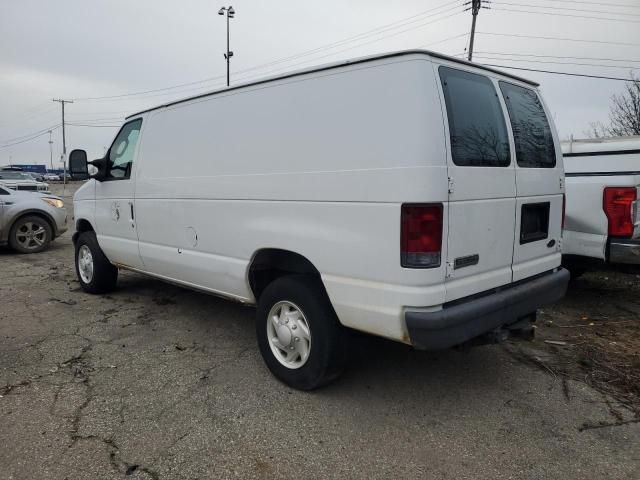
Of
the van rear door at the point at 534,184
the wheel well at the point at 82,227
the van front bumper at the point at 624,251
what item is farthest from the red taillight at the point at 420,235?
the wheel well at the point at 82,227

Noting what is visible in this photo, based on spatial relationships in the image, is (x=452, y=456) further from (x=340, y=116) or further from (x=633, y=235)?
(x=633, y=235)

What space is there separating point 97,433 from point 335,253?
5.89 ft

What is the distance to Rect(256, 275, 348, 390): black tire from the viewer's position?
336 cm

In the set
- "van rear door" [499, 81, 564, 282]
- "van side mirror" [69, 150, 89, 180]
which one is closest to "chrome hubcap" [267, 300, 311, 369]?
"van rear door" [499, 81, 564, 282]

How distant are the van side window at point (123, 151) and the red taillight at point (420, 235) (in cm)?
348

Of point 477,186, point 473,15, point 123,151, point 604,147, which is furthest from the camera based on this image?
point 473,15

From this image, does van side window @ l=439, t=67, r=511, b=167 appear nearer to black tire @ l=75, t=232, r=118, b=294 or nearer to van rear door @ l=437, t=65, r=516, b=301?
van rear door @ l=437, t=65, r=516, b=301

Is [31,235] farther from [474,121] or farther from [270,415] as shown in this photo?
[474,121]

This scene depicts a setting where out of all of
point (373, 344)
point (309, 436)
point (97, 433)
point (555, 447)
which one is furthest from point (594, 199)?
point (97, 433)

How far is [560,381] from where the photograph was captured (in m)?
3.83

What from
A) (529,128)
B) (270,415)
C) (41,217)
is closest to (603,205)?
(529,128)

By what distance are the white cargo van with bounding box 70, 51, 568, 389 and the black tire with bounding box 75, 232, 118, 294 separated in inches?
77.0

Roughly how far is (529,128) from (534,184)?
1.46 ft

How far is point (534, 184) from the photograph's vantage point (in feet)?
12.0
